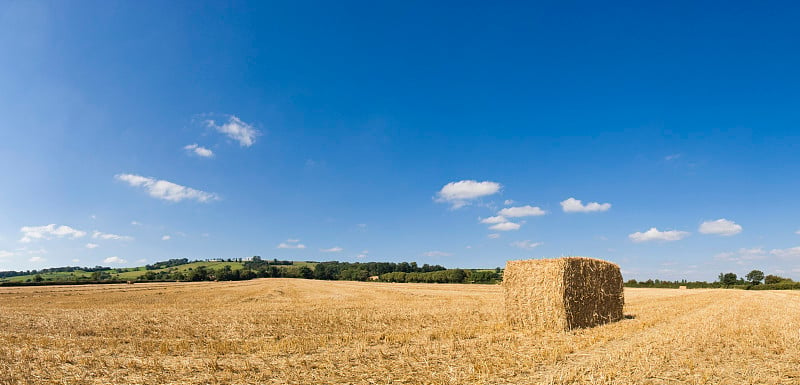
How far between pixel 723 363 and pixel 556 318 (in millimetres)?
4737

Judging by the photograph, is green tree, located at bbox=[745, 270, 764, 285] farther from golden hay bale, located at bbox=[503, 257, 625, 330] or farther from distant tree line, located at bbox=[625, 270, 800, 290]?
golden hay bale, located at bbox=[503, 257, 625, 330]

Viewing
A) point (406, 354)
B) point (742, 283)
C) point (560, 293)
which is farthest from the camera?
point (742, 283)

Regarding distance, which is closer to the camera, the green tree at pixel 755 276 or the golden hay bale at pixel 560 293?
the golden hay bale at pixel 560 293

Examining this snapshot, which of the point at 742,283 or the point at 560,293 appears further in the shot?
the point at 742,283

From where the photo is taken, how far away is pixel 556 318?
39.4 feet

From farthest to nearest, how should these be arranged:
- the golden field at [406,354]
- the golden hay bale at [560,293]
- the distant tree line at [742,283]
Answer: the distant tree line at [742,283] < the golden hay bale at [560,293] < the golden field at [406,354]

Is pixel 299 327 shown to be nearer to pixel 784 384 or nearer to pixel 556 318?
pixel 556 318

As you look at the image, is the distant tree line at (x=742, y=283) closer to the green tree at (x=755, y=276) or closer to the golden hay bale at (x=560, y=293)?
the green tree at (x=755, y=276)

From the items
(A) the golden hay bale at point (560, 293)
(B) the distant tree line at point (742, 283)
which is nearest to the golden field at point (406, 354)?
(A) the golden hay bale at point (560, 293)

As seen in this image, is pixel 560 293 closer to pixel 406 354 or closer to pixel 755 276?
pixel 406 354

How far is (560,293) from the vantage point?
12.1 meters

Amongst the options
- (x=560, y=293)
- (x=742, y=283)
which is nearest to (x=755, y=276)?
(x=742, y=283)

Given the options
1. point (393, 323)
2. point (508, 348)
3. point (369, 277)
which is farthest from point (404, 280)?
point (508, 348)

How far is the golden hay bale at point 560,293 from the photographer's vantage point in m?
12.2
